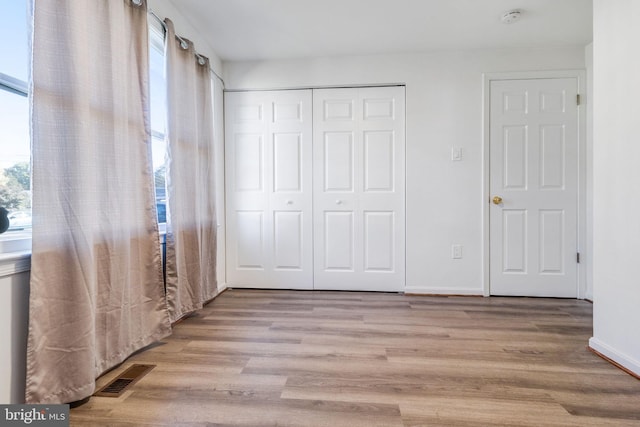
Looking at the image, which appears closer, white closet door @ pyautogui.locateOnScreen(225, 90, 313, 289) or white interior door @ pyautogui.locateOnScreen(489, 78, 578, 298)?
white interior door @ pyautogui.locateOnScreen(489, 78, 578, 298)

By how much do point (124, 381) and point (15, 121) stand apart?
1279mm

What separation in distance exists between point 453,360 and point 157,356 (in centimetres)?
169

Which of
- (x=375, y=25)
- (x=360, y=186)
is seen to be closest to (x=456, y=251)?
(x=360, y=186)

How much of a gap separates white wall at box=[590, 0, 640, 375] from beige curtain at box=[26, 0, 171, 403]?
2.61 m

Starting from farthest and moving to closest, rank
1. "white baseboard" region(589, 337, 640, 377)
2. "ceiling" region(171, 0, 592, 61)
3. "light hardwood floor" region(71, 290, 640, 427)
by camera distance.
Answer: "ceiling" region(171, 0, 592, 61), "white baseboard" region(589, 337, 640, 377), "light hardwood floor" region(71, 290, 640, 427)

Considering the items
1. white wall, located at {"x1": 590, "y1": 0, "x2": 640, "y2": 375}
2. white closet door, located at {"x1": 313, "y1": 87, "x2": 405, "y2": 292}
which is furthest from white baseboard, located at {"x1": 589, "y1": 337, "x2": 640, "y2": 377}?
white closet door, located at {"x1": 313, "y1": 87, "x2": 405, "y2": 292}

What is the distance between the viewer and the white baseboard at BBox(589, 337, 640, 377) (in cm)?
162

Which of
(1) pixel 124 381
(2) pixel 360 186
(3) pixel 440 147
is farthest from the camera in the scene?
(2) pixel 360 186

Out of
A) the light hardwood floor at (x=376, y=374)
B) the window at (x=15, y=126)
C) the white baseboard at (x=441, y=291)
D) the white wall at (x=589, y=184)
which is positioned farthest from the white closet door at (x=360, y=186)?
the window at (x=15, y=126)

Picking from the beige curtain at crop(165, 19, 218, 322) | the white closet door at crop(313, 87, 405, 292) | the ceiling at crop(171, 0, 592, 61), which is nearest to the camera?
the beige curtain at crop(165, 19, 218, 322)

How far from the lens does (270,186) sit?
3.25m

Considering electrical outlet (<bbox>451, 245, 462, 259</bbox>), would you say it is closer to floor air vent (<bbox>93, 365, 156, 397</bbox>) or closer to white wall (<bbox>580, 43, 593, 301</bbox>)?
white wall (<bbox>580, 43, 593, 301</bbox>)

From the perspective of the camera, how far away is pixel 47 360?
1.26 metres

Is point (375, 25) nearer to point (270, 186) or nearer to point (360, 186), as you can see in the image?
point (360, 186)
